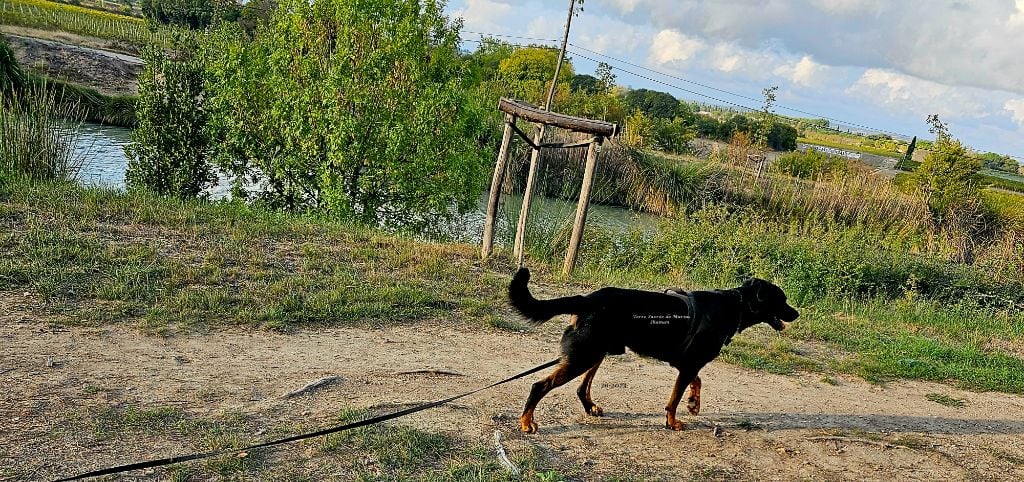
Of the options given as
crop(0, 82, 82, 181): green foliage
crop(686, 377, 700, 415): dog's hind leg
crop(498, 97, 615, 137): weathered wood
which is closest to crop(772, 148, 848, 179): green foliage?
crop(498, 97, 615, 137): weathered wood

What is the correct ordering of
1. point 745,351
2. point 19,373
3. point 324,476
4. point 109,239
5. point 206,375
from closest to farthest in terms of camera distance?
1. point 324,476
2. point 19,373
3. point 206,375
4. point 745,351
5. point 109,239

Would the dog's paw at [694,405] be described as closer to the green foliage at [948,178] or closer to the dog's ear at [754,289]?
the dog's ear at [754,289]

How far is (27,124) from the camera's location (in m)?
11.7

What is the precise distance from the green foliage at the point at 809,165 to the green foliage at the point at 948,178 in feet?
11.9

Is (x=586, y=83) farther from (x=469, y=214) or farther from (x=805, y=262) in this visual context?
(x=805, y=262)

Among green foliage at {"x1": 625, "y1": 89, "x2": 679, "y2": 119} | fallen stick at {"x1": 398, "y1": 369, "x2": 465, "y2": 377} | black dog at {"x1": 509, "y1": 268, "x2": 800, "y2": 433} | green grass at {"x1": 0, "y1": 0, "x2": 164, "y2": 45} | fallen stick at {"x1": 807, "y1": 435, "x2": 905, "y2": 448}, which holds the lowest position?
fallen stick at {"x1": 398, "y1": 369, "x2": 465, "y2": 377}

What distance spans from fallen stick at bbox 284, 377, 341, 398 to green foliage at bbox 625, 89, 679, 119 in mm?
35128

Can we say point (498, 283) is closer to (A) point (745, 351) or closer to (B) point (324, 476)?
(A) point (745, 351)

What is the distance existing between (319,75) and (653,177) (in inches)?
556

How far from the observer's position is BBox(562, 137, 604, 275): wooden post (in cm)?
999

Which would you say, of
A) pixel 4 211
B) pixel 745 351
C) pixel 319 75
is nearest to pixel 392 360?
pixel 745 351

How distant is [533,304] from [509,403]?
129 cm

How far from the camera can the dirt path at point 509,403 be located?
4.89 m

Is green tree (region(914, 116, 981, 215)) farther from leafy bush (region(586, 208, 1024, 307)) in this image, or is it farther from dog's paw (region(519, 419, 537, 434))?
dog's paw (region(519, 419, 537, 434))
